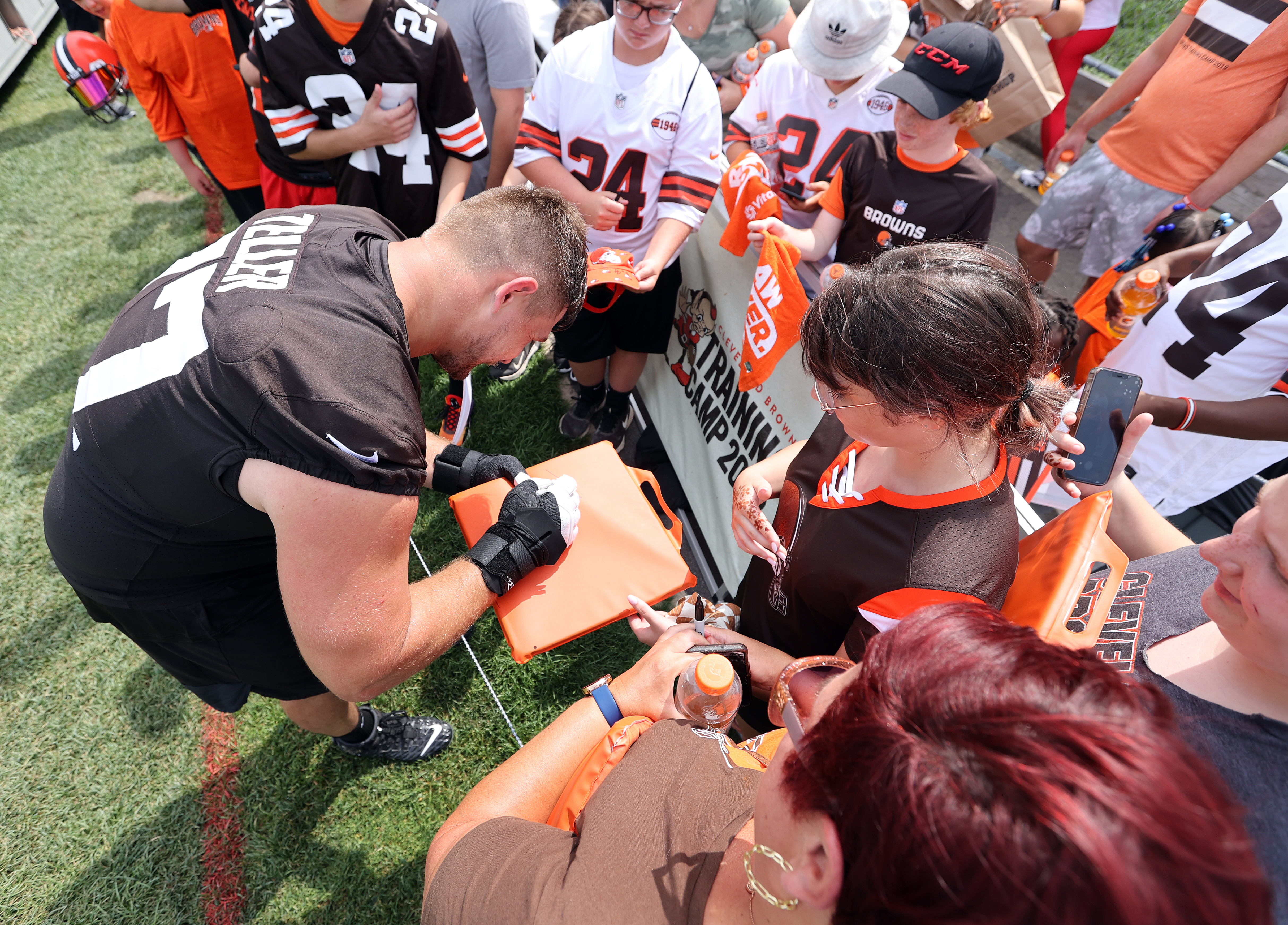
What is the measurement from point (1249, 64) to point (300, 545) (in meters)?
4.98

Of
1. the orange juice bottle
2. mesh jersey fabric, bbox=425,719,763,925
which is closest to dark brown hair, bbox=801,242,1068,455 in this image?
mesh jersey fabric, bbox=425,719,763,925

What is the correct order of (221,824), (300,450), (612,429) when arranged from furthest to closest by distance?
(612,429)
(221,824)
(300,450)

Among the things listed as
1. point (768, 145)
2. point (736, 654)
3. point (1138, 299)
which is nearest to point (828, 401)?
point (736, 654)

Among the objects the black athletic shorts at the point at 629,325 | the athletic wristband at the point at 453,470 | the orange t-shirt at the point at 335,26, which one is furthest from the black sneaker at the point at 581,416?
the orange t-shirt at the point at 335,26

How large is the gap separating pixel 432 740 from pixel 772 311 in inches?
95.2

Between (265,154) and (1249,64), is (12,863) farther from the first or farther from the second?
(1249,64)

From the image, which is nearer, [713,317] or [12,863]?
[12,863]

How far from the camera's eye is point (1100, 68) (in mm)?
6414

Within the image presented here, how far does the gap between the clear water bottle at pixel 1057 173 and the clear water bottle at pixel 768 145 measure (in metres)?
2.60

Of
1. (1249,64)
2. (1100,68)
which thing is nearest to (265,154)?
(1249,64)

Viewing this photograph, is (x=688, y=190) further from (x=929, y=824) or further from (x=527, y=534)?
(x=929, y=824)

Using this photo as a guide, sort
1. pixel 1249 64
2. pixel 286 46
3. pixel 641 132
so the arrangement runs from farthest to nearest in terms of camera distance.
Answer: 1. pixel 1249 64
2. pixel 641 132
3. pixel 286 46

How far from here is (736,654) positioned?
1681 mm

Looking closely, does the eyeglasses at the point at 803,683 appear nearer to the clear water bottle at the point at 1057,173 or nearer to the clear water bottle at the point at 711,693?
the clear water bottle at the point at 711,693
